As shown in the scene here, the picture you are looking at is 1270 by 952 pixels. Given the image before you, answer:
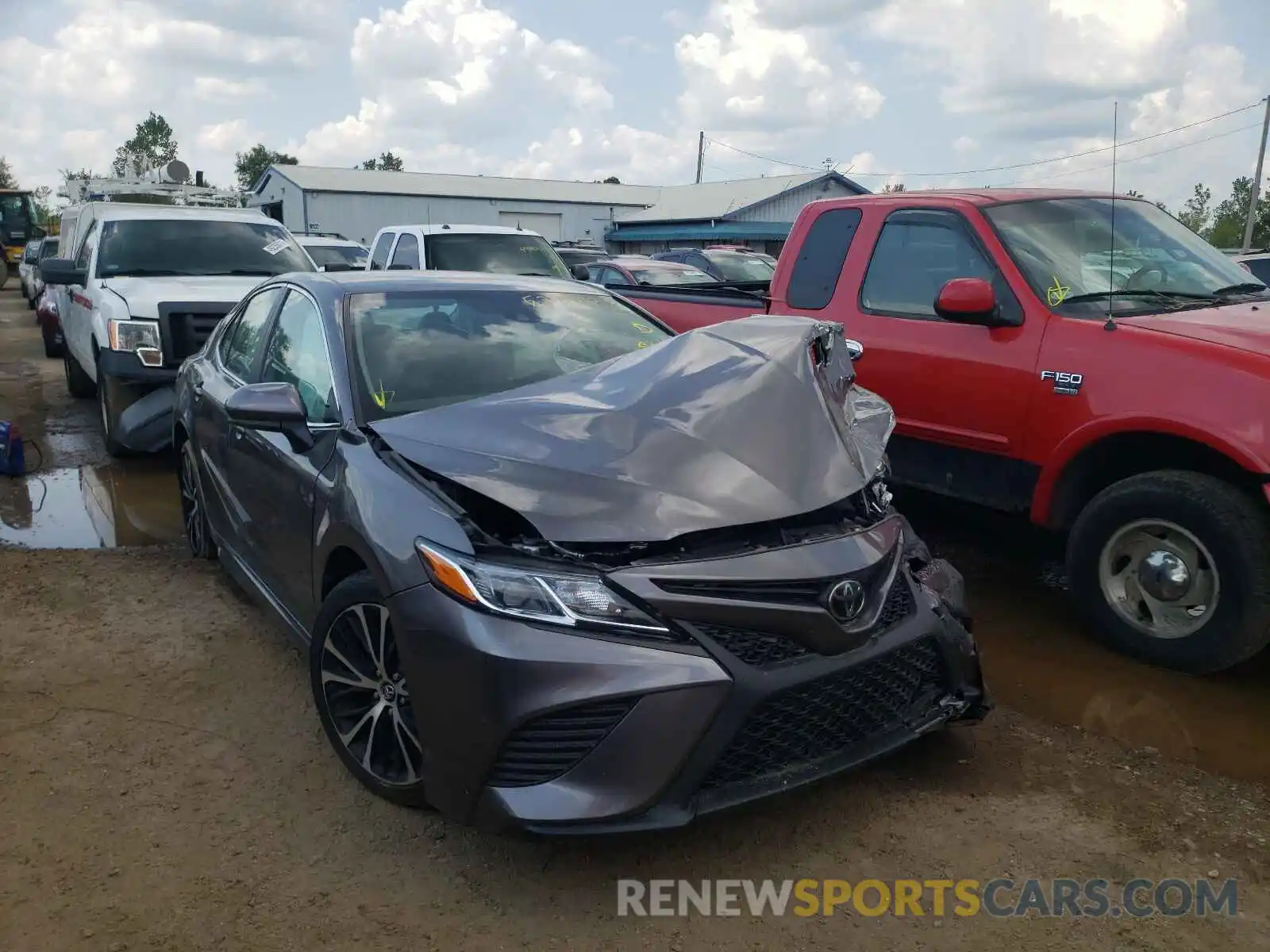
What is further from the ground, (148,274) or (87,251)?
(87,251)

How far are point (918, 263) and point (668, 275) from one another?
8.71 m

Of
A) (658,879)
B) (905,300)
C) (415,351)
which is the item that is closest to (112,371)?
(415,351)

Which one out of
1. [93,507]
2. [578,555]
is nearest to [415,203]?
[93,507]

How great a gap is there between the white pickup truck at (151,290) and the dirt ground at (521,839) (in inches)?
144

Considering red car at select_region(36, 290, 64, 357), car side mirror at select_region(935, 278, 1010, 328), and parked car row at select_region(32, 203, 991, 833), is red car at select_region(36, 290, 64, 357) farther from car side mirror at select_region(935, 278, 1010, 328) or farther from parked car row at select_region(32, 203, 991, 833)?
car side mirror at select_region(935, 278, 1010, 328)

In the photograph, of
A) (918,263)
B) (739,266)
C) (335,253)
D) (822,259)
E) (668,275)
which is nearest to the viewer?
(918,263)

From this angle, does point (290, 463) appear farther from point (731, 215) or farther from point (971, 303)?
point (731, 215)

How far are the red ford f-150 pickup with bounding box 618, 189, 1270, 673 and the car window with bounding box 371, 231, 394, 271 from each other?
23.2 feet

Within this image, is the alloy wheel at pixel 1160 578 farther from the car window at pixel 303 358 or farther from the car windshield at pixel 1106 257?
the car window at pixel 303 358

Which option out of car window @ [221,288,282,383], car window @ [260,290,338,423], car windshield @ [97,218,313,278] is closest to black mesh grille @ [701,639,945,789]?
car window @ [260,290,338,423]

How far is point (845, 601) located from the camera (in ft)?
8.89

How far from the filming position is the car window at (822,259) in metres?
5.71

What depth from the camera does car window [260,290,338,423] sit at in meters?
3.63

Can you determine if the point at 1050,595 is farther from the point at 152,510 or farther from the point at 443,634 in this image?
the point at 152,510
